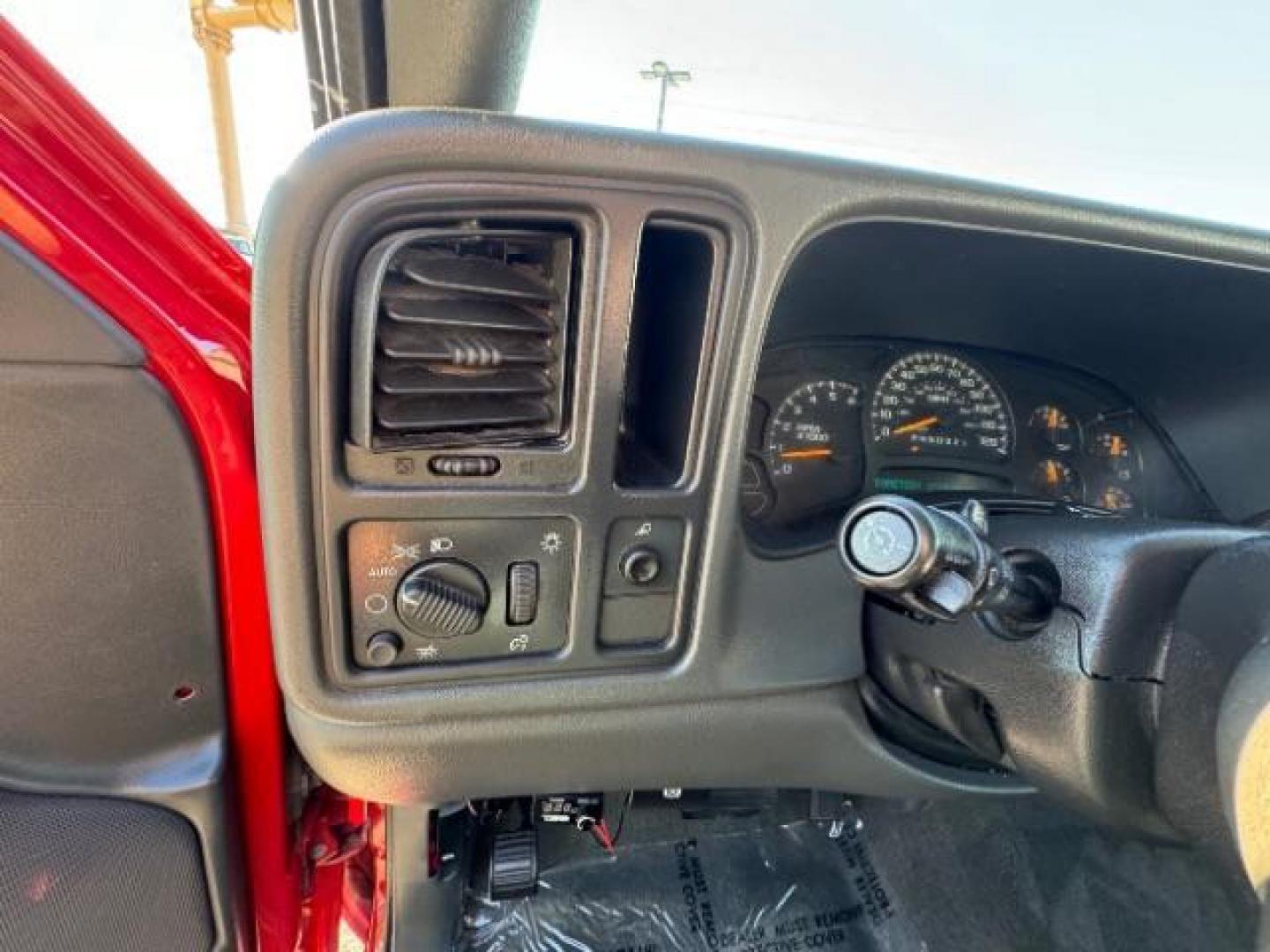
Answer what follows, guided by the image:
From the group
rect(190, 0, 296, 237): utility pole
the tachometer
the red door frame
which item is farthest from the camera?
the tachometer

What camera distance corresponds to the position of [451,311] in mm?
792

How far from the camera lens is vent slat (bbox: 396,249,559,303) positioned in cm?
78

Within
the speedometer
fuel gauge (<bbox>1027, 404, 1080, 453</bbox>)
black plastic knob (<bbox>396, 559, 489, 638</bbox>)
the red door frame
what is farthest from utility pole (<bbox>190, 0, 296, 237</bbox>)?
fuel gauge (<bbox>1027, 404, 1080, 453</bbox>)

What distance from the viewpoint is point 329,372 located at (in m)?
0.76

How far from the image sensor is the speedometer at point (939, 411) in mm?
1343

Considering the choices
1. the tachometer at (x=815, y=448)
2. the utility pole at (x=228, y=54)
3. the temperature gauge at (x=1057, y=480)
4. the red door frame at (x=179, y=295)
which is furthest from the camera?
the temperature gauge at (x=1057, y=480)

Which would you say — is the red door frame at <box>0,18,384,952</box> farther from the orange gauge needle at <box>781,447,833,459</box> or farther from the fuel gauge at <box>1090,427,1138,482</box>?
the fuel gauge at <box>1090,427,1138,482</box>

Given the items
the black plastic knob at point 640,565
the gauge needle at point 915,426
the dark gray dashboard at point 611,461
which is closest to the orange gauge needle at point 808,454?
the gauge needle at point 915,426

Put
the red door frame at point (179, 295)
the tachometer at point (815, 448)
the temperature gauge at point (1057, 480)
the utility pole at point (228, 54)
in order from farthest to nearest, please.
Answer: the temperature gauge at point (1057, 480)
the tachometer at point (815, 448)
the utility pole at point (228, 54)
the red door frame at point (179, 295)

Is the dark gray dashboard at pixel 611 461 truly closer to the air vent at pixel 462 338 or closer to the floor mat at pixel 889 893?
the air vent at pixel 462 338

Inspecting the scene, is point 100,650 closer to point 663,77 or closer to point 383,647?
point 383,647

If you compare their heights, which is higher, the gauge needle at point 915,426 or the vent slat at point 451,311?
the vent slat at point 451,311

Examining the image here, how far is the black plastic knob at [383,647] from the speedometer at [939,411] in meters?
0.87

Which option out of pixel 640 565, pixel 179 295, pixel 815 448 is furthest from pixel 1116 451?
pixel 179 295
